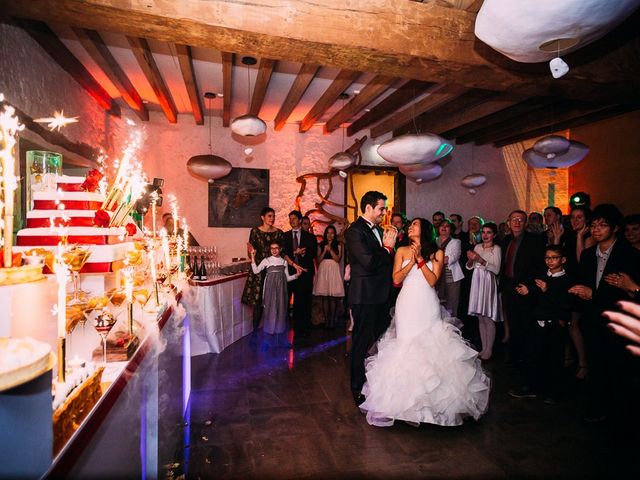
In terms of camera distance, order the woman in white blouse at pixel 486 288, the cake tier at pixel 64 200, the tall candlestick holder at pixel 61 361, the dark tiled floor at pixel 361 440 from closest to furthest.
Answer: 1. the tall candlestick holder at pixel 61 361
2. the cake tier at pixel 64 200
3. the dark tiled floor at pixel 361 440
4. the woman in white blouse at pixel 486 288

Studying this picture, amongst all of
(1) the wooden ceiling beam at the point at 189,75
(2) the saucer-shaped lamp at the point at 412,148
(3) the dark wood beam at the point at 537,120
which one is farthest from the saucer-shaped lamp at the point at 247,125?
(3) the dark wood beam at the point at 537,120

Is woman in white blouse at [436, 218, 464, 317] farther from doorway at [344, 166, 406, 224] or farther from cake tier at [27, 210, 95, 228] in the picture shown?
cake tier at [27, 210, 95, 228]

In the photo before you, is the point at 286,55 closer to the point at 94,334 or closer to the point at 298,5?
the point at 298,5

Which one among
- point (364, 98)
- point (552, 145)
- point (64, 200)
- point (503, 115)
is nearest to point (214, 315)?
point (64, 200)

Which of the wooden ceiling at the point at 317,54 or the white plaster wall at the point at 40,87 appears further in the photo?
the white plaster wall at the point at 40,87

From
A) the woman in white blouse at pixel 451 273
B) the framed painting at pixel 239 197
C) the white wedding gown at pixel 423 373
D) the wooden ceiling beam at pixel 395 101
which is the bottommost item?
the white wedding gown at pixel 423 373

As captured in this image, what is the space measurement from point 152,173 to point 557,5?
7523 mm

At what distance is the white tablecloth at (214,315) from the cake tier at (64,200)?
6.74ft

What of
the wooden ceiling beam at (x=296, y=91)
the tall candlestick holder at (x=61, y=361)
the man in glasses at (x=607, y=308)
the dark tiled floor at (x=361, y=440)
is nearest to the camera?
the tall candlestick holder at (x=61, y=361)

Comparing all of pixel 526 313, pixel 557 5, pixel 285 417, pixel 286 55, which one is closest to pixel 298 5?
pixel 286 55

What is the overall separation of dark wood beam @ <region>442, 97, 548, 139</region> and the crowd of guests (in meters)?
1.80

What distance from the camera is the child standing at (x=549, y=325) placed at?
12.1 ft

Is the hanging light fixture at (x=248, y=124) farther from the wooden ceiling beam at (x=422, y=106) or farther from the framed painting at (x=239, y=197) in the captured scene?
the framed painting at (x=239, y=197)

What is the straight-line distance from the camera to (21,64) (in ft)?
12.9
